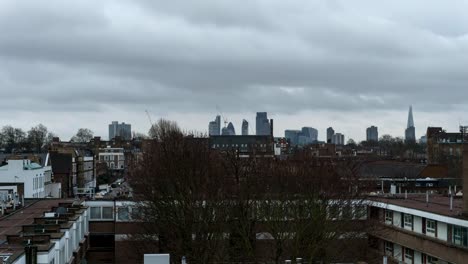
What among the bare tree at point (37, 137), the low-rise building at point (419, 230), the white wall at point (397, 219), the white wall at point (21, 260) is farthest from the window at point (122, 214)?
the bare tree at point (37, 137)

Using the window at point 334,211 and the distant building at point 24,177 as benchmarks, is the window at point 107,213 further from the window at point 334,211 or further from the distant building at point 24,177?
the distant building at point 24,177

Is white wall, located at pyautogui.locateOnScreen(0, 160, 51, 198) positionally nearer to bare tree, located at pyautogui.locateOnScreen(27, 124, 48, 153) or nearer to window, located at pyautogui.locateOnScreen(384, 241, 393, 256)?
window, located at pyautogui.locateOnScreen(384, 241, 393, 256)

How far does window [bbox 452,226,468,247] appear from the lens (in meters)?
38.7

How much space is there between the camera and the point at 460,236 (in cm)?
3941

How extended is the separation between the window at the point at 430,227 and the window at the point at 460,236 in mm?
3119

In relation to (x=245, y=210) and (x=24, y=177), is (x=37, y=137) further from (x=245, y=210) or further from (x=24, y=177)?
(x=245, y=210)

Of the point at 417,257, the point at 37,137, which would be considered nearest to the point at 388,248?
the point at 417,257

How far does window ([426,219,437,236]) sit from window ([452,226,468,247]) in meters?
3.12

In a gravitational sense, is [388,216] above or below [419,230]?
above

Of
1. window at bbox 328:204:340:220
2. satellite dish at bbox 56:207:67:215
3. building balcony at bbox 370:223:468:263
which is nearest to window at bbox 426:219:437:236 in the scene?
building balcony at bbox 370:223:468:263

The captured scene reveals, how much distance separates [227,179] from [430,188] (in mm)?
45240

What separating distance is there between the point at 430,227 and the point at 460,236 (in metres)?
4.68

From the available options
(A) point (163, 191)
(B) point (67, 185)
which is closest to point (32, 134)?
(B) point (67, 185)

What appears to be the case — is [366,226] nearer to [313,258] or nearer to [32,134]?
[313,258]
